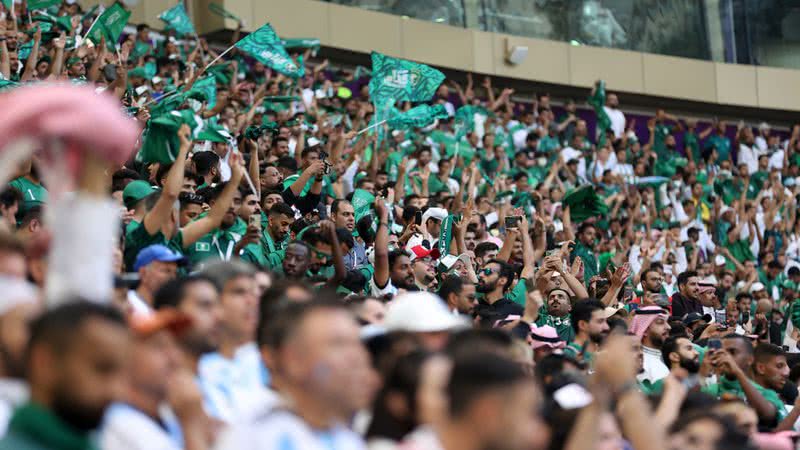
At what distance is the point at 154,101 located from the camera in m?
9.17

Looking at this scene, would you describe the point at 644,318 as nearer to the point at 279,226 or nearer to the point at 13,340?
the point at 279,226

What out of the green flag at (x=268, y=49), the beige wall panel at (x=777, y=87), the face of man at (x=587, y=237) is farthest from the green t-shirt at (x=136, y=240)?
the beige wall panel at (x=777, y=87)

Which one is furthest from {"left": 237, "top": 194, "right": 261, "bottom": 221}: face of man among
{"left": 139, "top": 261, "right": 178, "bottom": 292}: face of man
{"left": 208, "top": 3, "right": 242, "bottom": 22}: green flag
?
{"left": 208, "top": 3, "right": 242, "bottom": 22}: green flag

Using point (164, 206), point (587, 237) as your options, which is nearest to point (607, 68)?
point (587, 237)

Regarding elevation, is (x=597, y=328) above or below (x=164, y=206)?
below

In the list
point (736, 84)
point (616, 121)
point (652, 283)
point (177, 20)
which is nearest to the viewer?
point (652, 283)

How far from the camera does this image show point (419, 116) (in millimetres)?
10383

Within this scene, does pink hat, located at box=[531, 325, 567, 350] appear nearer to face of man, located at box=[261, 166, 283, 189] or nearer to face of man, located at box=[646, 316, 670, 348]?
face of man, located at box=[646, 316, 670, 348]

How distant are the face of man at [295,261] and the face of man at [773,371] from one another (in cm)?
274

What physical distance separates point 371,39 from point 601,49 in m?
4.15

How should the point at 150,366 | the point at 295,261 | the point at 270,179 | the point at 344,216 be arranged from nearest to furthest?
the point at 150,366
the point at 295,261
the point at 344,216
the point at 270,179

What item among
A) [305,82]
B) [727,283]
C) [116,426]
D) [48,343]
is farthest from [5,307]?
[305,82]

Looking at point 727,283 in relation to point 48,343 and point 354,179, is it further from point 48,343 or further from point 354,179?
point 48,343

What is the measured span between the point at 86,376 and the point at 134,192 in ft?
12.8
